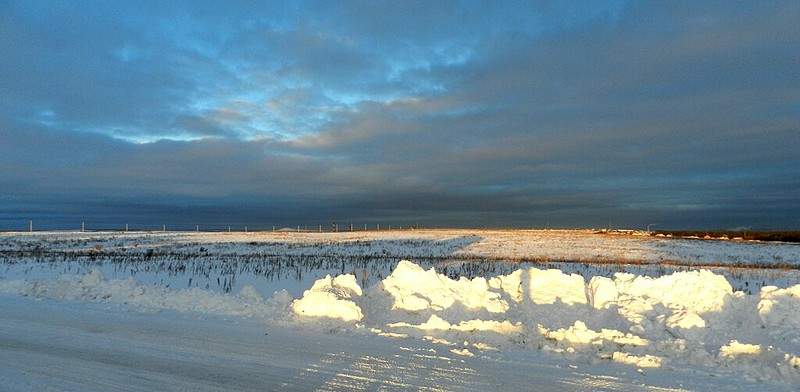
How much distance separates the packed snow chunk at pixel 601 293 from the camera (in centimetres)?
1143

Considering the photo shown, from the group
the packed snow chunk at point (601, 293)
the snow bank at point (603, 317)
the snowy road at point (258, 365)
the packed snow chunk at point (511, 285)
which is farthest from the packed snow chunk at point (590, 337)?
the packed snow chunk at point (511, 285)

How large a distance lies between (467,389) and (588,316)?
540 cm

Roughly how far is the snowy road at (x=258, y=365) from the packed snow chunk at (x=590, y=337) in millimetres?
795

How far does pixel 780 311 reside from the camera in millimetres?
9500

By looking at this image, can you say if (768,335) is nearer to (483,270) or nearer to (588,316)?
(588,316)

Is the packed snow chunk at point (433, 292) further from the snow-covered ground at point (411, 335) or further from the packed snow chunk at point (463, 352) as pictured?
the packed snow chunk at point (463, 352)

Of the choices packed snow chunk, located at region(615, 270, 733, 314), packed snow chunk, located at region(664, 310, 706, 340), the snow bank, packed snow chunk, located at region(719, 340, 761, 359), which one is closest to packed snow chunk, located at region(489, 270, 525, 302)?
the snow bank

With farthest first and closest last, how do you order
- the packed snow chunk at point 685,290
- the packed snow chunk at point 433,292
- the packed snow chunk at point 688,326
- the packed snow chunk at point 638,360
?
the packed snow chunk at point 433,292 → the packed snow chunk at point 685,290 → the packed snow chunk at point 688,326 → the packed snow chunk at point 638,360

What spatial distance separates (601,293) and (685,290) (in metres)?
1.62

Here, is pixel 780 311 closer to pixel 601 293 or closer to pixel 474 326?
pixel 601 293

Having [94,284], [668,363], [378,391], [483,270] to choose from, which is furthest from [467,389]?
[483,270]

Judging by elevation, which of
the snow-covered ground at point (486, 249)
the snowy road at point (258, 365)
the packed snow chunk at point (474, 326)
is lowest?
the snowy road at point (258, 365)

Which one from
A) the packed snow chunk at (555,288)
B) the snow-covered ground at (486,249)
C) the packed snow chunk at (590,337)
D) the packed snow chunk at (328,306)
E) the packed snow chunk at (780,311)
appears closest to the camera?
the packed snow chunk at (590,337)

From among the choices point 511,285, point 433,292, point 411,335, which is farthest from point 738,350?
point 511,285
